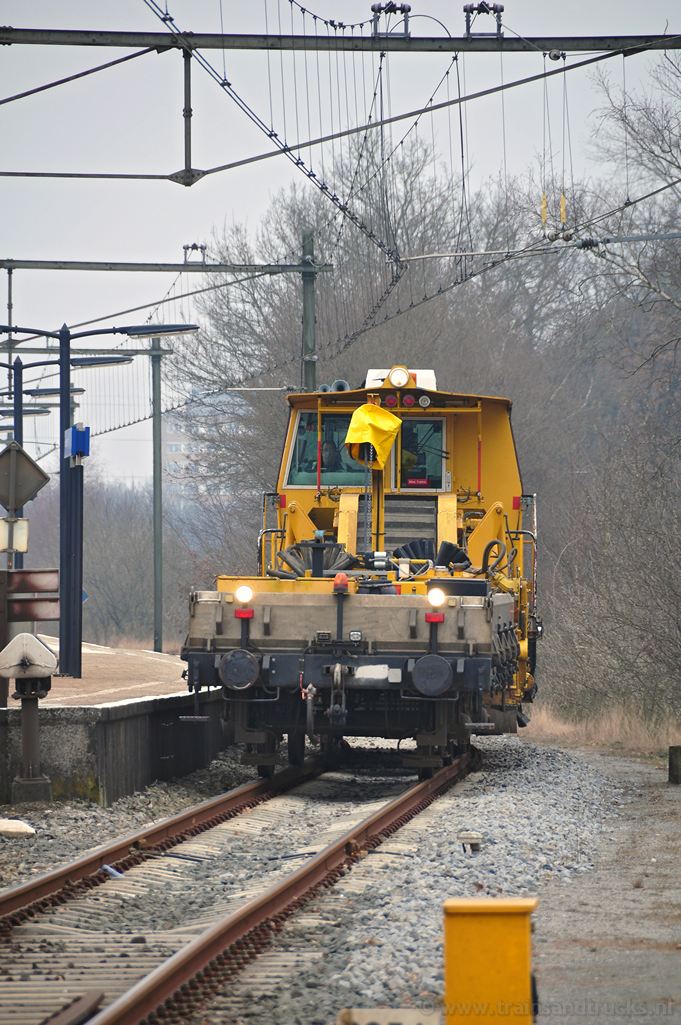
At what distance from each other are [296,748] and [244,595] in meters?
2.73

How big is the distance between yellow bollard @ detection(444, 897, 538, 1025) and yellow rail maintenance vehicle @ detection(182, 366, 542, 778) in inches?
288

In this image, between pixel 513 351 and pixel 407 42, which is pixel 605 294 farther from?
pixel 407 42

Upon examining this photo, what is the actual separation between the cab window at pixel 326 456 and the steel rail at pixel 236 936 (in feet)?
16.2

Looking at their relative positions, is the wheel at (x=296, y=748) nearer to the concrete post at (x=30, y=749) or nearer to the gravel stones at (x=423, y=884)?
the gravel stones at (x=423, y=884)

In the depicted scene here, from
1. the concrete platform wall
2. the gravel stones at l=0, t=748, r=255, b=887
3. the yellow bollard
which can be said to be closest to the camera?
the yellow bollard

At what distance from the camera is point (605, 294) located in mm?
47406

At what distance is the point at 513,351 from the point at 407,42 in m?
32.6

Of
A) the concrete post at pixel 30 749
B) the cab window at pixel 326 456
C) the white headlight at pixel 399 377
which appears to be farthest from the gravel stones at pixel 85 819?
the white headlight at pixel 399 377

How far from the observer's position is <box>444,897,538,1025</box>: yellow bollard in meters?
5.33

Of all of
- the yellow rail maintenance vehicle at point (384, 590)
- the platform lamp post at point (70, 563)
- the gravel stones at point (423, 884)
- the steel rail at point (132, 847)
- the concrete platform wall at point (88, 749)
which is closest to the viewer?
the gravel stones at point (423, 884)

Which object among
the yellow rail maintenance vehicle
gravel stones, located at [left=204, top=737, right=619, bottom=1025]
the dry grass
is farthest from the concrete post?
the dry grass

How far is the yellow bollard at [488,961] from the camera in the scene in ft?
17.5

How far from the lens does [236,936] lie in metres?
7.85

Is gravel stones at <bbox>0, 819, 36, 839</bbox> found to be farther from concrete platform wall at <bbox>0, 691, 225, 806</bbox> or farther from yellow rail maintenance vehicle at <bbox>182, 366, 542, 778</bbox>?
yellow rail maintenance vehicle at <bbox>182, 366, 542, 778</bbox>
